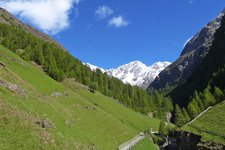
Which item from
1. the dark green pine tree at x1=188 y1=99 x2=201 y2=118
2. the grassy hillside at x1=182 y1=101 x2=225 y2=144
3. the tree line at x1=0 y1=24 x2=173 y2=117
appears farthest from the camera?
the dark green pine tree at x1=188 y1=99 x2=201 y2=118

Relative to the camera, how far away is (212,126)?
162 ft

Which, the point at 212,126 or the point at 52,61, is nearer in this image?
the point at 212,126

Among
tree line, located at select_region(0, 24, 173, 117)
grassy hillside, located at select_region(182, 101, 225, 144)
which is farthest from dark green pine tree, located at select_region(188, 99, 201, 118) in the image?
grassy hillside, located at select_region(182, 101, 225, 144)

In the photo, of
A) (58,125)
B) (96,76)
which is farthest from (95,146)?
(96,76)

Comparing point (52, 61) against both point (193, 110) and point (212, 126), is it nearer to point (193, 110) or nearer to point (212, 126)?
point (193, 110)

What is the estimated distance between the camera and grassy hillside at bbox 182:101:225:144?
45463mm

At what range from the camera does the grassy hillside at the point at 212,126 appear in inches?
1790

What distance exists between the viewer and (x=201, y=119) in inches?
2228

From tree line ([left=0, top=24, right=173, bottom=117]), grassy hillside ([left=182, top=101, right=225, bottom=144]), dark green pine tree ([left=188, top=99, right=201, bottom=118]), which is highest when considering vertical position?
tree line ([left=0, top=24, right=173, bottom=117])

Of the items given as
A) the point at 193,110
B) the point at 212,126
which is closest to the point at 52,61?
the point at 193,110

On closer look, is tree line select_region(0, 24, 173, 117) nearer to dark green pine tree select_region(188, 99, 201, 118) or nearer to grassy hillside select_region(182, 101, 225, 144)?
dark green pine tree select_region(188, 99, 201, 118)

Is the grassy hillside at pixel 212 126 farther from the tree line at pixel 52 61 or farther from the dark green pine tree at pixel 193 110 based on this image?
the dark green pine tree at pixel 193 110

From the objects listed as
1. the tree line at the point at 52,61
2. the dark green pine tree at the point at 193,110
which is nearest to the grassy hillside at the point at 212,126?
the tree line at the point at 52,61

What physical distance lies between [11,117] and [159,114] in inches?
6677
